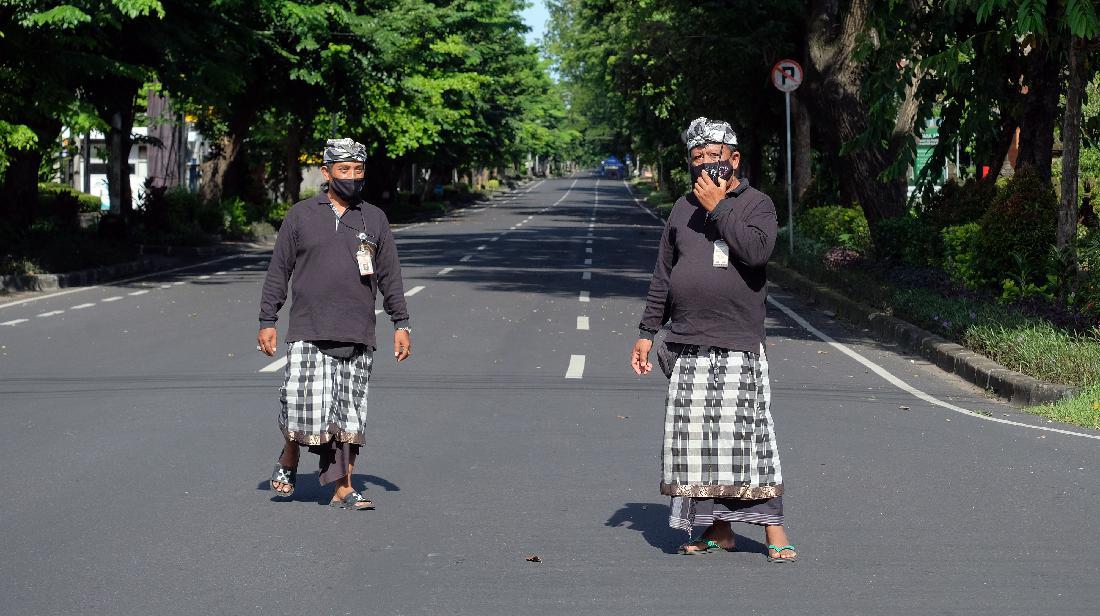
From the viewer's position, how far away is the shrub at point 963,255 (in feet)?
59.7

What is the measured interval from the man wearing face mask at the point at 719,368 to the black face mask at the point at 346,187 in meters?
Answer: 1.76

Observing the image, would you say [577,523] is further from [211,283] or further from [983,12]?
[211,283]

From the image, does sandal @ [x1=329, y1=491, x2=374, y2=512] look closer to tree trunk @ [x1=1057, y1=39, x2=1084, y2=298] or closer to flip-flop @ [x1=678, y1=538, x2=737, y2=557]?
flip-flop @ [x1=678, y1=538, x2=737, y2=557]

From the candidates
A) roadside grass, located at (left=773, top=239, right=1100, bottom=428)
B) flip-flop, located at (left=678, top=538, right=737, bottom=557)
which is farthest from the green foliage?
flip-flop, located at (left=678, top=538, right=737, bottom=557)

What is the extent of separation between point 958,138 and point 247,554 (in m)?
13.7

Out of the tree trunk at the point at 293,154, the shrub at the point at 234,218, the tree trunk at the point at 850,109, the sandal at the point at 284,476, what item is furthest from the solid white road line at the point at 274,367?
the tree trunk at the point at 293,154

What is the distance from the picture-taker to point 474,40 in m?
65.9

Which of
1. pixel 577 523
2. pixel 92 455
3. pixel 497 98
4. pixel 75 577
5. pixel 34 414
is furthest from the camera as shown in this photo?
pixel 497 98

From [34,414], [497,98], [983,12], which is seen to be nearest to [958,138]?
[983,12]

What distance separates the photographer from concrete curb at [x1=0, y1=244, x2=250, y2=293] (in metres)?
23.8

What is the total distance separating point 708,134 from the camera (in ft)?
20.7

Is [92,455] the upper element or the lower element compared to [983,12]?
lower

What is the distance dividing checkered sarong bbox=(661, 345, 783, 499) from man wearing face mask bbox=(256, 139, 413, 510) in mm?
1668

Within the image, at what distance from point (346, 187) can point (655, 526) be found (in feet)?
7.04
